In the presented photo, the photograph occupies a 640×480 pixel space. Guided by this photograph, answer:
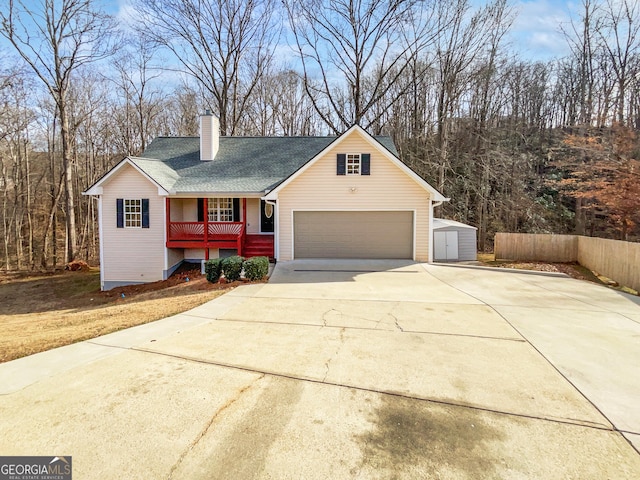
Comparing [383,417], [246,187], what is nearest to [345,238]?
[246,187]

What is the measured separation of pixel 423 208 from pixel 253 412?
12.0 meters

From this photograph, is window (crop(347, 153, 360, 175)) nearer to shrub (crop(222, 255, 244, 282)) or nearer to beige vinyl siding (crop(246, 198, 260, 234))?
beige vinyl siding (crop(246, 198, 260, 234))

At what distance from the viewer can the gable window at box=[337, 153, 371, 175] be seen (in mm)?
13797

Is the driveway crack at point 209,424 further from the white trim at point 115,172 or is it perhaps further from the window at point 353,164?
the white trim at point 115,172

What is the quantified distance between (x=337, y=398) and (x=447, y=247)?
52.8 ft

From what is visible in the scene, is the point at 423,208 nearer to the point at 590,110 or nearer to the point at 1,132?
the point at 590,110

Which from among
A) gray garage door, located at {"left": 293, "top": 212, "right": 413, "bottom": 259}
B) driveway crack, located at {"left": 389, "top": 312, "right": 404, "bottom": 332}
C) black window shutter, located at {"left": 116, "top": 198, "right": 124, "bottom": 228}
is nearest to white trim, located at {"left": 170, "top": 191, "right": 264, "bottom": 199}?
gray garage door, located at {"left": 293, "top": 212, "right": 413, "bottom": 259}

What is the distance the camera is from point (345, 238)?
14.2 meters

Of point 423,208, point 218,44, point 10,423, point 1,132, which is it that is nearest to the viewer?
point 10,423

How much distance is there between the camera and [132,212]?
13969 millimetres

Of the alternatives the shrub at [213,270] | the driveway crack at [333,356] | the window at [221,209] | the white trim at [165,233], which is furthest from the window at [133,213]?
the driveway crack at [333,356]

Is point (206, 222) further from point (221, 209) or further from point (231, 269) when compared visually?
point (231, 269)

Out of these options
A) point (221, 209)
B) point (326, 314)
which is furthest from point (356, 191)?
point (326, 314)

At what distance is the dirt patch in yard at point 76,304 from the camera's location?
5.88 meters
